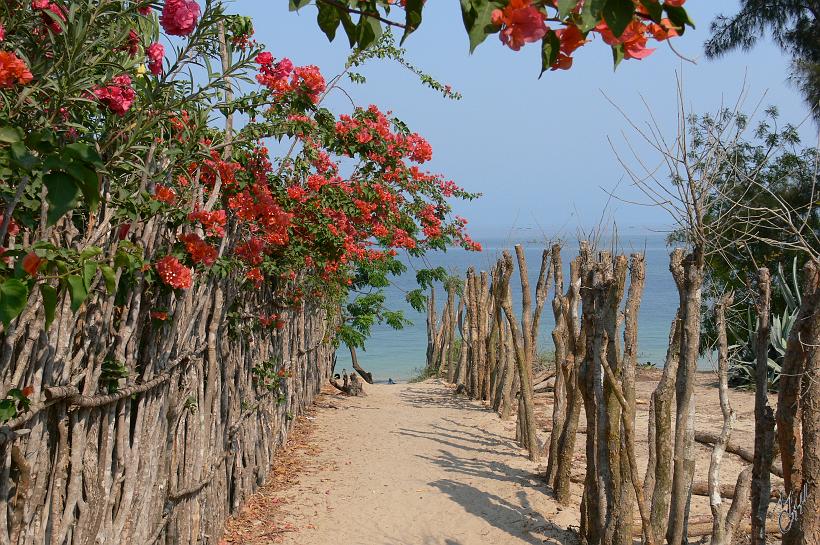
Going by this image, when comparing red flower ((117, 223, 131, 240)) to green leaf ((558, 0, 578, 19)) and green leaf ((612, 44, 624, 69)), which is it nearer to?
green leaf ((612, 44, 624, 69))

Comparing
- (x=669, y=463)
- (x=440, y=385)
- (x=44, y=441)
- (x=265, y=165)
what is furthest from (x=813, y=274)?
(x=440, y=385)

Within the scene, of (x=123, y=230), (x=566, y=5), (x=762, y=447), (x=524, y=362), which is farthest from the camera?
(x=524, y=362)

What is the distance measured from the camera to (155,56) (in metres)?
2.39

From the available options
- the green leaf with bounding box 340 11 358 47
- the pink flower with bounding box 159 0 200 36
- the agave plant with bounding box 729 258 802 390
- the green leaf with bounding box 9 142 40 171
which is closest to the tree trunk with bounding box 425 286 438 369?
the agave plant with bounding box 729 258 802 390

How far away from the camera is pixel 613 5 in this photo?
0.97m

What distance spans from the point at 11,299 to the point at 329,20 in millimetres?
717

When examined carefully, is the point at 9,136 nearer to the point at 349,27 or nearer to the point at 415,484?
the point at 349,27

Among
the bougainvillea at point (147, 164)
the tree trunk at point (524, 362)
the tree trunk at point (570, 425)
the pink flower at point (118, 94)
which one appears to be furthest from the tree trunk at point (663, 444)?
the pink flower at point (118, 94)

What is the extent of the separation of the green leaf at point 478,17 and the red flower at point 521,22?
21 mm

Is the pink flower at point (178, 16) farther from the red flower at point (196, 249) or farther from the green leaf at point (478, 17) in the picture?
the green leaf at point (478, 17)

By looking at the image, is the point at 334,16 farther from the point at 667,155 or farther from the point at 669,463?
the point at 669,463

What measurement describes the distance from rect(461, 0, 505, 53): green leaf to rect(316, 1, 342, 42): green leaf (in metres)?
0.28

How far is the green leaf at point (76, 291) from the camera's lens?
1.44 m

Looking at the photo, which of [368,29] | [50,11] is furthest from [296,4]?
[50,11]
